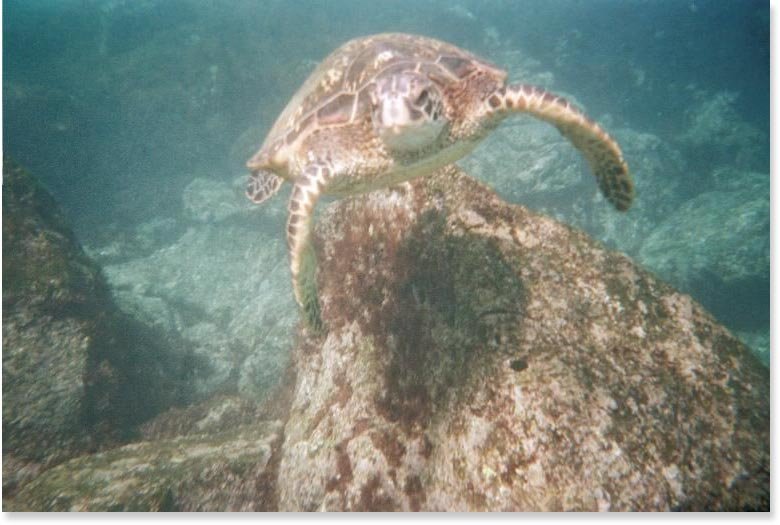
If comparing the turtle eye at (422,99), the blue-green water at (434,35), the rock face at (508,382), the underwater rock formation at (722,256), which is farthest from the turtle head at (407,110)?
the underwater rock formation at (722,256)

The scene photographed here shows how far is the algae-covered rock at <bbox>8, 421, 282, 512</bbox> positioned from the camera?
3070 mm

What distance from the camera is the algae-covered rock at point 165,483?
3070mm

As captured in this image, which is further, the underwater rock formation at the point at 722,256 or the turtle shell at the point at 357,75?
the underwater rock formation at the point at 722,256

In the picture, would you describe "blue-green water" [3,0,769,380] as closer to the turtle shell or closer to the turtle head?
the turtle shell

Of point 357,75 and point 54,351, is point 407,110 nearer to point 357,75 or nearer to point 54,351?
point 357,75

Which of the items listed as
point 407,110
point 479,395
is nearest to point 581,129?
point 407,110

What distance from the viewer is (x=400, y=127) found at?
98.8 inches

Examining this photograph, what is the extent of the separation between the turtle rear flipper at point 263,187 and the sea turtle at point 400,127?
1734mm

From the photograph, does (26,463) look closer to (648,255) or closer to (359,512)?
(359,512)

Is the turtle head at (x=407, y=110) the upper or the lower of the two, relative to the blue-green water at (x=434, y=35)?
lower

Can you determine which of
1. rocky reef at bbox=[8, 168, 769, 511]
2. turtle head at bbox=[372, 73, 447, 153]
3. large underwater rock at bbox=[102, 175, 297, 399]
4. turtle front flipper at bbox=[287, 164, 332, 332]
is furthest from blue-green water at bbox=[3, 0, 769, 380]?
turtle head at bbox=[372, 73, 447, 153]

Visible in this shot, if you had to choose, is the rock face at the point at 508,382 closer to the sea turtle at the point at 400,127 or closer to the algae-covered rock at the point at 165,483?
the algae-covered rock at the point at 165,483

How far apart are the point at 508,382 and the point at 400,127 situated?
1691mm

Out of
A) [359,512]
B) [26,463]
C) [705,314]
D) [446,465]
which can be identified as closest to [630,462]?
[446,465]
